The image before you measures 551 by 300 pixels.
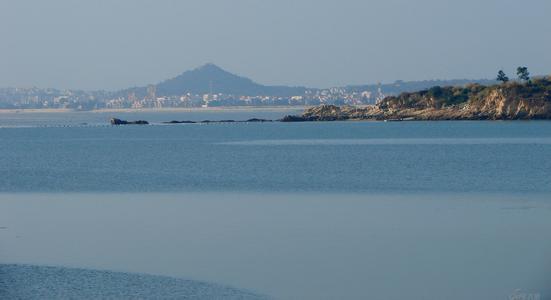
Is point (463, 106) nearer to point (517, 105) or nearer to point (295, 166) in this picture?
point (517, 105)

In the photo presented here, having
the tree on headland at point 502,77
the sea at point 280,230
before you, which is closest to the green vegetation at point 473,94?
the tree on headland at point 502,77

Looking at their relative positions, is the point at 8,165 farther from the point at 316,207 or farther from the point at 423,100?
the point at 423,100

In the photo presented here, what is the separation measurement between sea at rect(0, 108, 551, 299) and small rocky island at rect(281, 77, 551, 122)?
173ft

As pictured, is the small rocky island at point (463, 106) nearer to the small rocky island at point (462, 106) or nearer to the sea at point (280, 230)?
the small rocky island at point (462, 106)

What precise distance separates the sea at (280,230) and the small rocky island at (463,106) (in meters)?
52.7

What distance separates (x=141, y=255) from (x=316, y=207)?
8.11 metres

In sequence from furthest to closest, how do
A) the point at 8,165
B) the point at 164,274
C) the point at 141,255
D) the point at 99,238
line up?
the point at 8,165 < the point at 99,238 < the point at 141,255 < the point at 164,274

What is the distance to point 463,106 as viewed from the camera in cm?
10306

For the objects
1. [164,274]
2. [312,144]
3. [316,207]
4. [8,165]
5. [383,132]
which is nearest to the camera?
[164,274]

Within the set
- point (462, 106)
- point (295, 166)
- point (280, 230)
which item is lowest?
point (462, 106)

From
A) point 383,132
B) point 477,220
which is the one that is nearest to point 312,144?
point 383,132

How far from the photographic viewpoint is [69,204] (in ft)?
91.9

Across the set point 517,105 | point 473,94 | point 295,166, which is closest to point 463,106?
point 473,94

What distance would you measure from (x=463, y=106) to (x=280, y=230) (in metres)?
83.8
